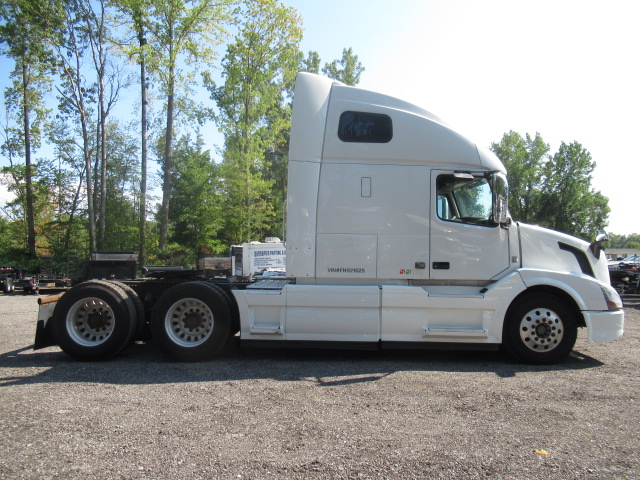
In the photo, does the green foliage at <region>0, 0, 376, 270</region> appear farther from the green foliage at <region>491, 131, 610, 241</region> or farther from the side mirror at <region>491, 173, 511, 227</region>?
the green foliage at <region>491, 131, 610, 241</region>

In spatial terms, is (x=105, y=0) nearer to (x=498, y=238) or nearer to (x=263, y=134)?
(x=263, y=134)

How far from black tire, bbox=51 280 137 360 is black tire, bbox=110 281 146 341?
0.08m

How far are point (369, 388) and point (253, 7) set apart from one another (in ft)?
82.3

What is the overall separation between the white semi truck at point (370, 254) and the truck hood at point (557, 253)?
0.05 feet

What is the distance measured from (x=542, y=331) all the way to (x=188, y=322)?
16.3 ft

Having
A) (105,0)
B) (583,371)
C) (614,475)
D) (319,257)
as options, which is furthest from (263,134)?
(614,475)

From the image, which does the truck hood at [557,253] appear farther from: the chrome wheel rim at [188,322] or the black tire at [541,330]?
the chrome wheel rim at [188,322]

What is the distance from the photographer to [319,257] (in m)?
6.30

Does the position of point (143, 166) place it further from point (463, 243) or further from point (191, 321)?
point (463, 243)

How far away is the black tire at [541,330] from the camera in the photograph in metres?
6.07

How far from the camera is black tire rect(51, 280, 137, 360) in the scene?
6.27m

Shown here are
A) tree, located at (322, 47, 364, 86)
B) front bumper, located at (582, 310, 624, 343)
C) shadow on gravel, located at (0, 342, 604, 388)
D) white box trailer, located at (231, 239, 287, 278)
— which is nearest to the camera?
shadow on gravel, located at (0, 342, 604, 388)

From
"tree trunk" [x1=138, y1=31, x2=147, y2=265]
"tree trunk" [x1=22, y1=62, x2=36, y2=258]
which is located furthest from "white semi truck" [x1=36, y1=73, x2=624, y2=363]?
"tree trunk" [x1=22, y1=62, x2=36, y2=258]

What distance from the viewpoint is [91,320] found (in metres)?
6.46
